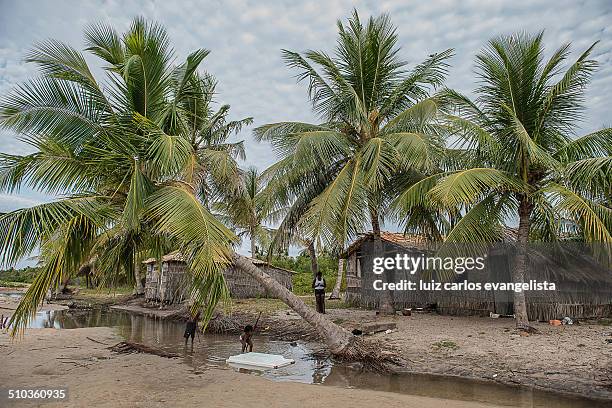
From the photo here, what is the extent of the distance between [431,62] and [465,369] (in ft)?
28.3

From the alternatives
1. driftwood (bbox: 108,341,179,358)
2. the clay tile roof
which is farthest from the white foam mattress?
the clay tile roof

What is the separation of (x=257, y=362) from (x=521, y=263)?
672 centimetres

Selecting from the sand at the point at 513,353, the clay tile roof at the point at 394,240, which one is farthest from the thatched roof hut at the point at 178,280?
the sand at the point at 513,353

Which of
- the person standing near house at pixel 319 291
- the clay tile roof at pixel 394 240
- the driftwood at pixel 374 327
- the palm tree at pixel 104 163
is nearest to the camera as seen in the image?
the palm tree at pixel 104 163

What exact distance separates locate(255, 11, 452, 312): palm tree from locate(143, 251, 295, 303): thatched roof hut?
20.1 feet

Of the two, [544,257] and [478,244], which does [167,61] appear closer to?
[478,244]

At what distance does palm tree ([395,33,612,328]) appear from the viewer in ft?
31.6

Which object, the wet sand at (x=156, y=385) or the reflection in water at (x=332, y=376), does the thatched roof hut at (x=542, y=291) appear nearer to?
the reflection in water at (x=332, y=376)

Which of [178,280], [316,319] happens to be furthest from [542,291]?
[178,280]

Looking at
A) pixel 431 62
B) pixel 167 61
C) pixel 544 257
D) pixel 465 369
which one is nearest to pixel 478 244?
pixel 544 257

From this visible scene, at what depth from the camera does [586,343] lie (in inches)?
362

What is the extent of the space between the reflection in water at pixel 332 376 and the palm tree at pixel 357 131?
10.1 feet

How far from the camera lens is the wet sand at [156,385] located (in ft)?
21.4

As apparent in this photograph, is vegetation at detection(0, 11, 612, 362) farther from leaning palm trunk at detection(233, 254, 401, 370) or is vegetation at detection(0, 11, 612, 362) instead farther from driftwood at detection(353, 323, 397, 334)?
driftwood at detection(353, 323, 397, 334)
